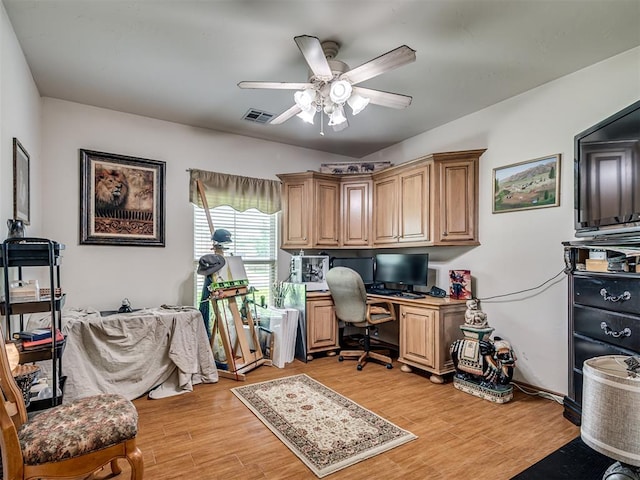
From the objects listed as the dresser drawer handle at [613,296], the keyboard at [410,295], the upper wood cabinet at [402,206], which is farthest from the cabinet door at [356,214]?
the dresser drawer handle at [613,296]

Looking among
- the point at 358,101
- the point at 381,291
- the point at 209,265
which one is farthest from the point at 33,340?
the point at 381,291

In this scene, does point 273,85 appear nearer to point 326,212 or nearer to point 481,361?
point 326,212

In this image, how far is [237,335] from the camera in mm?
3686

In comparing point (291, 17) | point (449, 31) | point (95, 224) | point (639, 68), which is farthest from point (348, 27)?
point (95, 224)

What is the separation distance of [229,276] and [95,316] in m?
1.35

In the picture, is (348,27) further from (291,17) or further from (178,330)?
(178,330)

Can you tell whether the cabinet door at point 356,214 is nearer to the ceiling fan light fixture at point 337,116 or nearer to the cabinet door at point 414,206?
the cabinet door at point 414,206

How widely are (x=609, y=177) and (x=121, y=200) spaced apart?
13.9 ft

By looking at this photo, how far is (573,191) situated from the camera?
282 cm

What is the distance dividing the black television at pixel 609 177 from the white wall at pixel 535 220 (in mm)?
348

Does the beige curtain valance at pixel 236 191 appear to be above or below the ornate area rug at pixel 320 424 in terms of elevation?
above

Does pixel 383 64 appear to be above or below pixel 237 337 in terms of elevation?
above

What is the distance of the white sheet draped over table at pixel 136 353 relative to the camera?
9.14 ft

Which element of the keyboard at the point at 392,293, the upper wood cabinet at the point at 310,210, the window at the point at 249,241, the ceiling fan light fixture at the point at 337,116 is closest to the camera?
the ceiling fan light fixture at the point at 337,116
